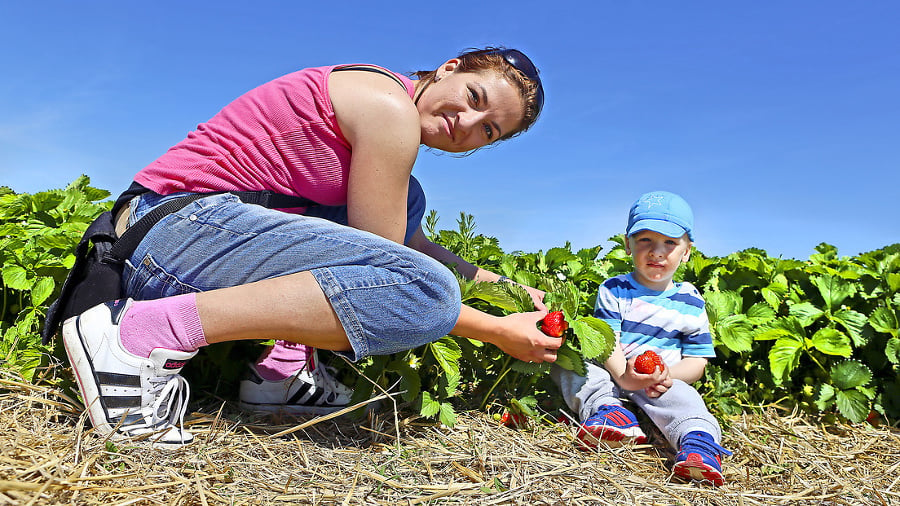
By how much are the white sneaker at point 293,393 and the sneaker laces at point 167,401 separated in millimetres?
343

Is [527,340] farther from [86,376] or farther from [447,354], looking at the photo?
[86,376]

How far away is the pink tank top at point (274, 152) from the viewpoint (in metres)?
2.18

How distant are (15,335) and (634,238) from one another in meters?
2.73

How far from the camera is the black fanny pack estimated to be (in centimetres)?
215

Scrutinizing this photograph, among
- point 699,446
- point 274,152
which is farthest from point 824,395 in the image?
point 274,152

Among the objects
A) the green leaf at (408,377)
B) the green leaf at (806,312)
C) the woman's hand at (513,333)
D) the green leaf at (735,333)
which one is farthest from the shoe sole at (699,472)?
the green leaf at (806,312)

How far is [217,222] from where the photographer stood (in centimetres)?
208

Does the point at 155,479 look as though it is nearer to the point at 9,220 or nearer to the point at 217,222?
the point at 217,222

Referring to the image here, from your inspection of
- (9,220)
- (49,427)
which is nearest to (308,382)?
(49,427)

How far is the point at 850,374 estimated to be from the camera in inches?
123

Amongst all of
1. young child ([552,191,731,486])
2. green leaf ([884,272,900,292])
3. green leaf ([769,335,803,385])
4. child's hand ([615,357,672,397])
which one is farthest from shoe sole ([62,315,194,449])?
green leaf ([884,272,900,292])

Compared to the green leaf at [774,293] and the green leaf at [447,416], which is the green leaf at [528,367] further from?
the green leaf at [774,293]

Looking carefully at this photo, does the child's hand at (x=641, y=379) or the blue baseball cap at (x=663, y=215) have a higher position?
the blue baseball cap at (x=663, y=215)

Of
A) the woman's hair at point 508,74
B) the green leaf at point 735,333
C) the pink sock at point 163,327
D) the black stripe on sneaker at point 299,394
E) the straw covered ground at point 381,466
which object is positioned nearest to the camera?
the straw covered ground at point 381,466
